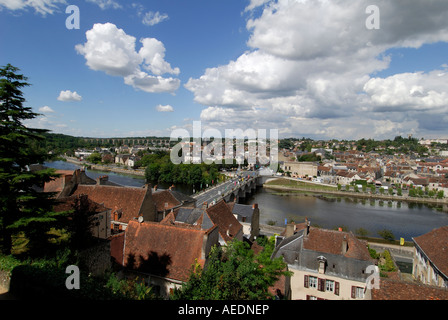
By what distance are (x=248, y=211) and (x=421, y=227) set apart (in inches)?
1378

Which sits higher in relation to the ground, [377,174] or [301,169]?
[301,169]

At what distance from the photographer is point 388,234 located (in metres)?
34.9

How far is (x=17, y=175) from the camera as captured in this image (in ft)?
31.0

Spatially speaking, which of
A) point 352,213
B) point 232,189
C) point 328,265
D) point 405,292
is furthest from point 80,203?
point 352,213

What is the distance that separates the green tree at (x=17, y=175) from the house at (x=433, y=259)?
20.9m

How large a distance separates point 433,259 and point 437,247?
1.37 meters

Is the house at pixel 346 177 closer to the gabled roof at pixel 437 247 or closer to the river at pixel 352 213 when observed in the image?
the river at pixel 352 213

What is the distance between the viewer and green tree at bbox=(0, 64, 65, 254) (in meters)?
9.50

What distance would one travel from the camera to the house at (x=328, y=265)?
600 inches

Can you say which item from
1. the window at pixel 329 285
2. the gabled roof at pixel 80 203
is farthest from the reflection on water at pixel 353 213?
the gabled roof at pixel 80 203

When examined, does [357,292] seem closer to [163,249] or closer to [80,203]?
[163,249]
